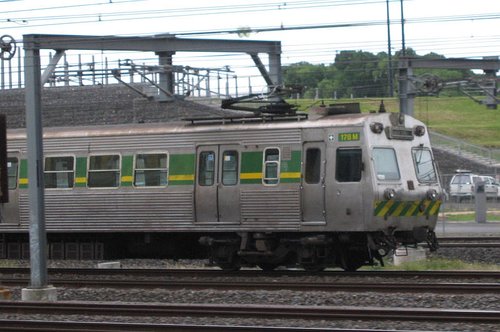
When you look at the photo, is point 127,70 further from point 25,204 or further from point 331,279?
point 331,279

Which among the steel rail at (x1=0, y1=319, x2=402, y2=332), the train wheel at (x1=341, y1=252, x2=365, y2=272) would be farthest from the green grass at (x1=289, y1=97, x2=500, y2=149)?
the steel rail at (x1=0, y1=319, x2=402, y2=332)

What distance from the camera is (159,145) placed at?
73.2 feet

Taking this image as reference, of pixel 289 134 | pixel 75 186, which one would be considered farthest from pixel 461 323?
pixel 75 186

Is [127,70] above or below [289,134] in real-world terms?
above

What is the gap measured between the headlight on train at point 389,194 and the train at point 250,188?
20 mm

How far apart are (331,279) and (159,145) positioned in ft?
16.6

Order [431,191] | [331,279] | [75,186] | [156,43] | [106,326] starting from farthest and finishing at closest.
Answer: [156,43]
[75,186]
[431,191]
[331,279]
[106,326]

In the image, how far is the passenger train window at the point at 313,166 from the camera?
2052 centimetres

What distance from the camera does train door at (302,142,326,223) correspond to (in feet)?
66.8

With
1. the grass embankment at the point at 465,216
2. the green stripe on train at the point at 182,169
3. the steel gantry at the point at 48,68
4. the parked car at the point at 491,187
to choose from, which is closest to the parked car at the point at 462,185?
the parked car at the point at 491,187

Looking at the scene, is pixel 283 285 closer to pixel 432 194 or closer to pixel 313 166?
pixel 313 166

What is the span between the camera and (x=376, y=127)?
20375 millimetres

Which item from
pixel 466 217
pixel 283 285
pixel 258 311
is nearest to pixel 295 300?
pixel 283 285

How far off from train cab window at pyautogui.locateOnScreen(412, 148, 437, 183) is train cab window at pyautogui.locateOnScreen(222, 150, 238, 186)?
3747mm
